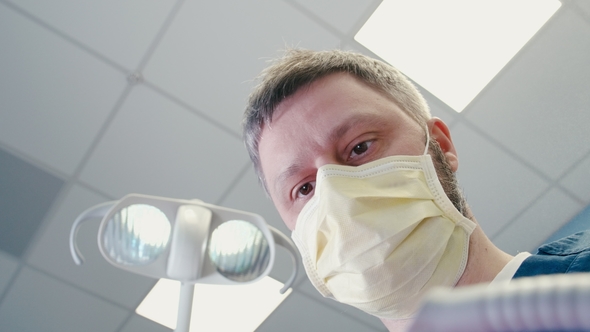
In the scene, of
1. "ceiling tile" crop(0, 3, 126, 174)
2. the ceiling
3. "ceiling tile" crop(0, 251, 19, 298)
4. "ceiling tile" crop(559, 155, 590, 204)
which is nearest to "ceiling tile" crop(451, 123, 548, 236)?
the ceiling

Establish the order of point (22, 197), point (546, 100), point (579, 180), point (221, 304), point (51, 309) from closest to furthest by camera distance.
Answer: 1. point (546, 100)
2. point (22, 197)
3. point (579, 180)
4. point (51, 309)
5. point (221, 304)

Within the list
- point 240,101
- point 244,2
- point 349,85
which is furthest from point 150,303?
point 349,85

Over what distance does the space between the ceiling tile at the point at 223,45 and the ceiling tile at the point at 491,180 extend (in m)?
0.90

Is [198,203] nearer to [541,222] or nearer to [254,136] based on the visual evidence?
[254,136]

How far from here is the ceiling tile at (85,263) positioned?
2740 mm

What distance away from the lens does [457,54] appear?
7.39 ft

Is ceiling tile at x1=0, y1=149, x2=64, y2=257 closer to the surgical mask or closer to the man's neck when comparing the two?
the surgical mask

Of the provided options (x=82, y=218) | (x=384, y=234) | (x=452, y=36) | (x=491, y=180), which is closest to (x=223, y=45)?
(x=452, y=36)

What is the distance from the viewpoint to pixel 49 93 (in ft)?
7.68

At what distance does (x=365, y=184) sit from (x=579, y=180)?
2227 millimetres

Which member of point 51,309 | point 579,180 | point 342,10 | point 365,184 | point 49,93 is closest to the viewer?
point 365,184

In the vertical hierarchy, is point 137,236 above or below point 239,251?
below

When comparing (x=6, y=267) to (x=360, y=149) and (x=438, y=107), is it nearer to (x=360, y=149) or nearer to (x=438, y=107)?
(x=438, y=107)

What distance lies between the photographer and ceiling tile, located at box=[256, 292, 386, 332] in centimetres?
324
